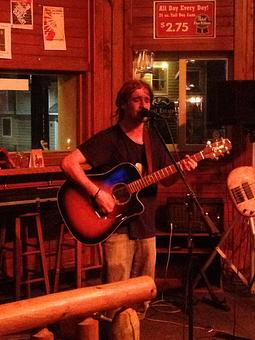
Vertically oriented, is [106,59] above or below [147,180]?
above

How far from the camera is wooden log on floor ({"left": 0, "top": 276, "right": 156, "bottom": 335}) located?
164cm

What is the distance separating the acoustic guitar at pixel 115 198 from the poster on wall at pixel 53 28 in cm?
178

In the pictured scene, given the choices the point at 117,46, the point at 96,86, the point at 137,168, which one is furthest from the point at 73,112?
the point at 137,168

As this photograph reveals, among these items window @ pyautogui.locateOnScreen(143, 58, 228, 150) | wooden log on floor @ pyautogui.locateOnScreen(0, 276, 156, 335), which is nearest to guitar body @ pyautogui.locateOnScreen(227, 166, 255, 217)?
window @ pyautogui.locateOnScreen(143, 58, 228, 150)

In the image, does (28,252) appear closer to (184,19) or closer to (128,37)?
(128,37)

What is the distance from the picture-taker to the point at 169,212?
5.28 metres

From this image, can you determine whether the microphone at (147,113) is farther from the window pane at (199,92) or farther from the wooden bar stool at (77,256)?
the window pane at (199,92)

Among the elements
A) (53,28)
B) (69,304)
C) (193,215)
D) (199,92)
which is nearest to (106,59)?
(53,28)

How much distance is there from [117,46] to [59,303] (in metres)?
4.08

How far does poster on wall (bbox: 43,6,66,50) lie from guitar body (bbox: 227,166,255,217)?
1833mm

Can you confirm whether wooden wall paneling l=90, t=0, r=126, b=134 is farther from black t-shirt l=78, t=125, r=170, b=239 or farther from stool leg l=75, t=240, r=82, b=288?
black t-shirt l=78, t=125, r=170, b=239

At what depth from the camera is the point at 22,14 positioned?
509 centimetres

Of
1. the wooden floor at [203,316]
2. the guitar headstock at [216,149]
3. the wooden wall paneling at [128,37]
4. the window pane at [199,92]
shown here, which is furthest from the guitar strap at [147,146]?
the window pane at [199,92]

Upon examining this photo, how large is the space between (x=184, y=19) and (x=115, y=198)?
Result: 8.24 feet
